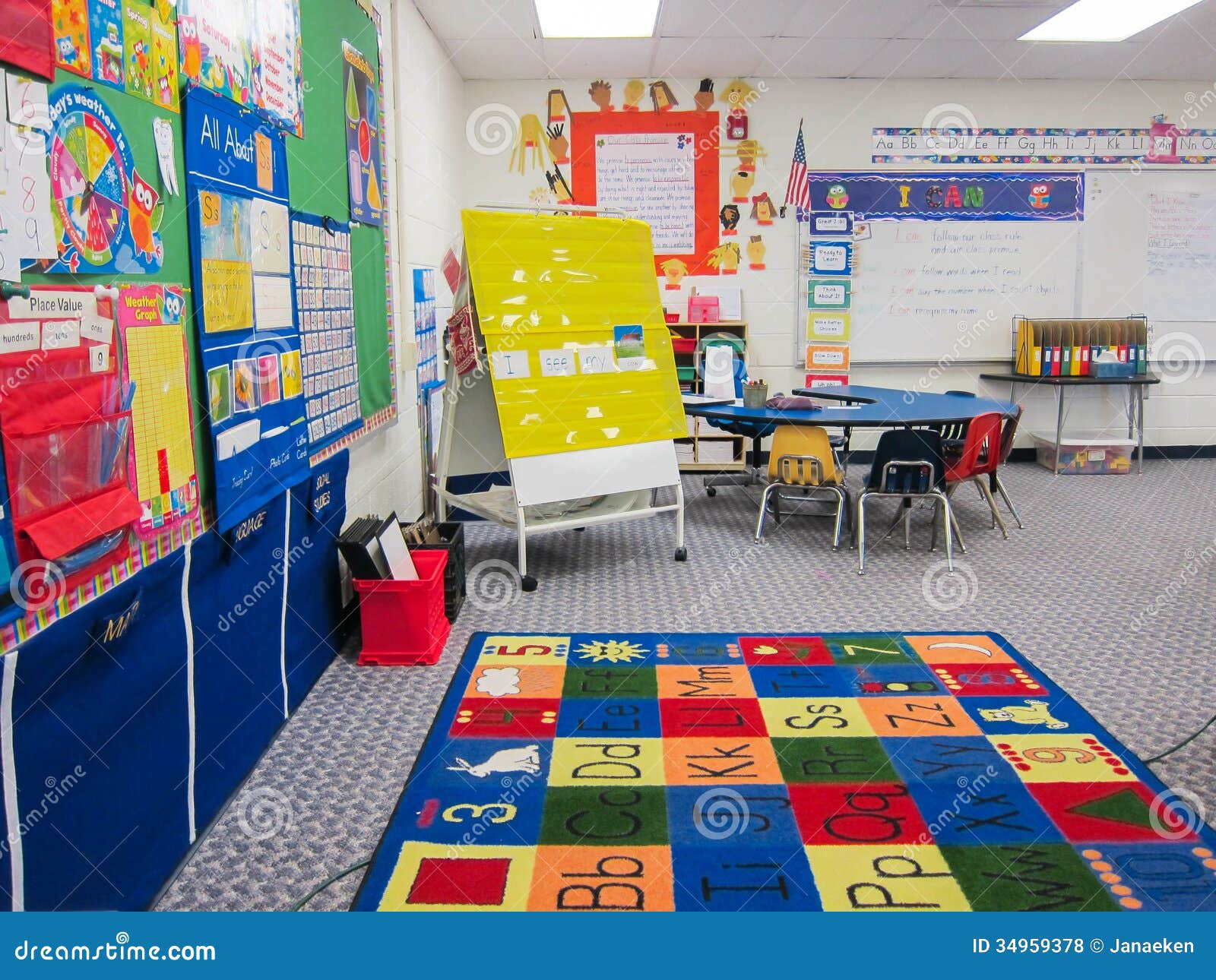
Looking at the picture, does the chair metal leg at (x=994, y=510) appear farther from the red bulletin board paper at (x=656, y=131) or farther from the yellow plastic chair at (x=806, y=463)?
the red bulletin board paper at (x=656, y=131)

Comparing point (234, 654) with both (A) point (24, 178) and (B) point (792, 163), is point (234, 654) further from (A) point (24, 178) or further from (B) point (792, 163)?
(B) point (792, 163)

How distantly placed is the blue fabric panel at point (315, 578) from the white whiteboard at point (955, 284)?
4570 millimetres

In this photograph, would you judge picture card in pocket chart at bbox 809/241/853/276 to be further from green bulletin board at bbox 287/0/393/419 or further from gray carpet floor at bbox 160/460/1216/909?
green bulletin board at bbox 287/0/393/419

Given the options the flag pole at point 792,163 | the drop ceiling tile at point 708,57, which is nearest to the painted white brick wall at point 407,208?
the drop ceiling tile at point 708,57

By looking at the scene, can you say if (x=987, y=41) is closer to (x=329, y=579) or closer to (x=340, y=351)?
(x=340, y=351)

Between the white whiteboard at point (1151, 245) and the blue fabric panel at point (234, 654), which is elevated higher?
the white whiteboard at point (1151, 245)

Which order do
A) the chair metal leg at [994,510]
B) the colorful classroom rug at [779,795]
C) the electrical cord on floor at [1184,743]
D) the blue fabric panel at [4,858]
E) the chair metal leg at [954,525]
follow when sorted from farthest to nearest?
the chair metal leg at [994,510] < the chair metal leg at [954,525] < the electrical cord on floor at [1184,743] < the colorful classroom rug at [779,795] < the blue fabric panel at [4,858]

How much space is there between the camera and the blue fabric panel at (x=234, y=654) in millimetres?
2207

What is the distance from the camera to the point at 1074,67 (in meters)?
6.27

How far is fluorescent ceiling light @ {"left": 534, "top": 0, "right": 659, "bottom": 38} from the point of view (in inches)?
194

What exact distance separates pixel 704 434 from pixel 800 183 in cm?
188

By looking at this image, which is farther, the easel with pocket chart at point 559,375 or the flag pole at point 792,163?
the flag pole at point 792,163

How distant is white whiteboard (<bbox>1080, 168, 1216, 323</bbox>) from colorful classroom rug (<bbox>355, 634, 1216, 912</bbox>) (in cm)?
471

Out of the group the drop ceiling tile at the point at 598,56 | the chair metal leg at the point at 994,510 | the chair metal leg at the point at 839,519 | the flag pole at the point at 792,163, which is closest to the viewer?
the chair metal leg at the point at 839,519
